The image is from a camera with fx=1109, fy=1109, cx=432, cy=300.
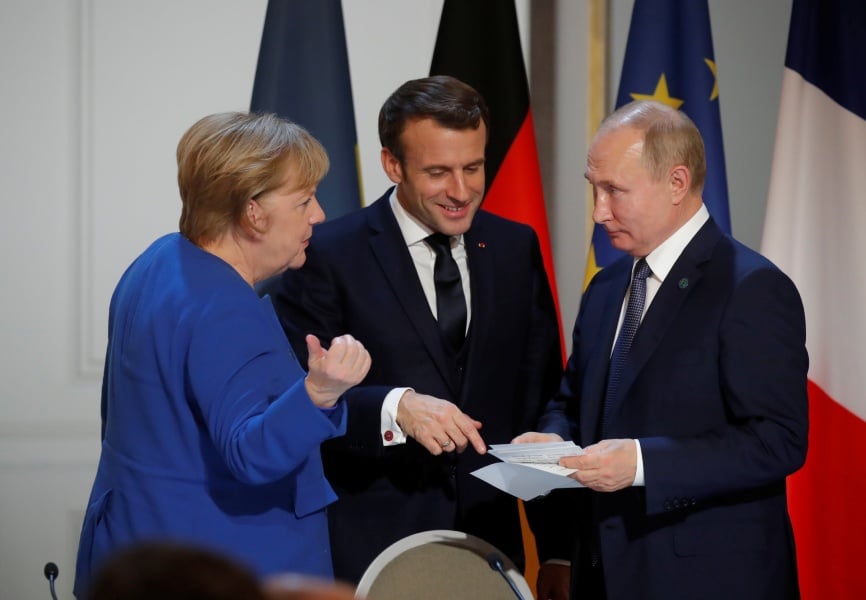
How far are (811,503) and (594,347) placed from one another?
137 cm

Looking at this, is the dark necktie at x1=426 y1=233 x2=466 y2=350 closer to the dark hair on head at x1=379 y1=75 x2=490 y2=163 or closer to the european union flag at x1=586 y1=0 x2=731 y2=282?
the dark hair on head at x1=379 y1=75 x2=490 y2=163

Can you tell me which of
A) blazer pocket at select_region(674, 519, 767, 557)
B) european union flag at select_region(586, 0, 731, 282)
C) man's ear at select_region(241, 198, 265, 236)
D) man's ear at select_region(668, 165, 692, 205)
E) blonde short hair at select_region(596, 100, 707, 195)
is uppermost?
european union flag at select_region(586, 0, 731, 282)

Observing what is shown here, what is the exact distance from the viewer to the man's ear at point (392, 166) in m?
2.83

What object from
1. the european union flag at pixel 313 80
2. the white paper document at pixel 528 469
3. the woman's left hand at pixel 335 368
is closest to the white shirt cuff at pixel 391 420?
the white paper document at pixel 528 469

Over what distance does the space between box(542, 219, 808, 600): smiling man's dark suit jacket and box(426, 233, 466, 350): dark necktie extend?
0.53 meters

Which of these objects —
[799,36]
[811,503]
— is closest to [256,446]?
[811,503]

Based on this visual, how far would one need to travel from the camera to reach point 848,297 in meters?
3.50

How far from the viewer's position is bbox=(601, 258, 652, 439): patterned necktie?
2426mm

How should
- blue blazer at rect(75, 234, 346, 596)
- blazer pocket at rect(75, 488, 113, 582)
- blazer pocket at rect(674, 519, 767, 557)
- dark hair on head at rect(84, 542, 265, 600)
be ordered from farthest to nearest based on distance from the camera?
1. blazer pocket at rect(674, 519, 767, 557)
2. blazer pocket at rect(75, 488, 113, 582)
3. blue blazer at rect(75, 234, 346, 596)
4. dark hair on head at rect(84, 542, 265, 600)

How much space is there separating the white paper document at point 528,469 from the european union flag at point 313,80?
1.73 metres

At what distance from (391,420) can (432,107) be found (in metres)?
0.79

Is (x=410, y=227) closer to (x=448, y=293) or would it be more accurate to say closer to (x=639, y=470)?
(x=448, y=293)

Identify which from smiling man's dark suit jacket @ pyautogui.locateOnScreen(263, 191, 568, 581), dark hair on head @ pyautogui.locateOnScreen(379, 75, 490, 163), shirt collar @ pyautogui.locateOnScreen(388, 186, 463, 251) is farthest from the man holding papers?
shirt collar @ pyautogui.locateOnScreen(388, 186, 463, 251)

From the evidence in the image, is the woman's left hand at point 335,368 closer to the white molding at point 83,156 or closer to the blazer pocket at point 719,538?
the blazer pocket at point 719,538
